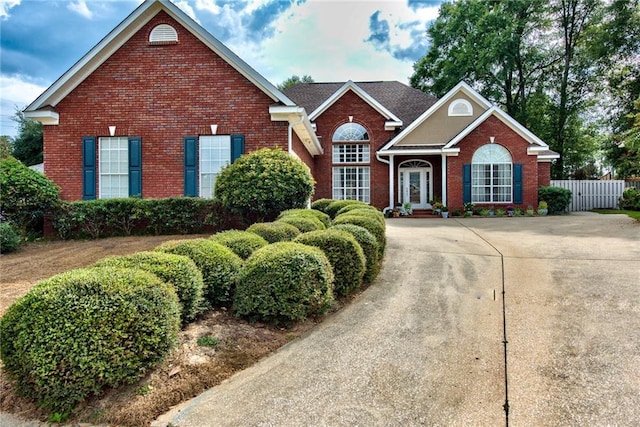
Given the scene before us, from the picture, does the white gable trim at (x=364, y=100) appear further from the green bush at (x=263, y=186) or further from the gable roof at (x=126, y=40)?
the green bush at (x=263, y=186)

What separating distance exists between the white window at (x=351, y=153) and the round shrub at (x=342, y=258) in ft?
49.2

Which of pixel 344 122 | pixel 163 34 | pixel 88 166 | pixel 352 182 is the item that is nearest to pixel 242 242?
pixel 88 166

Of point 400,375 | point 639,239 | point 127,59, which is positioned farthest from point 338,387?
point 127,59

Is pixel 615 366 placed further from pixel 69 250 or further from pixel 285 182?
pixel 69 250

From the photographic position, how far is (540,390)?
299 centimetres

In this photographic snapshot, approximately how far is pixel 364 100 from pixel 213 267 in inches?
671

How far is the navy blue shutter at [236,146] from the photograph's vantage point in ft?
37.4

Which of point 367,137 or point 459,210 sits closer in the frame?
point 459,210

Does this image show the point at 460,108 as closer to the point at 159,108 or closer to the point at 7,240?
the point at 159,108

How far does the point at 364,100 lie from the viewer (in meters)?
19.5

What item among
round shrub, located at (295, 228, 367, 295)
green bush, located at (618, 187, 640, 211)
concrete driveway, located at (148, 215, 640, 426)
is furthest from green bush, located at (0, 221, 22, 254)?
green bush, located at (618, 187, 640, 211)

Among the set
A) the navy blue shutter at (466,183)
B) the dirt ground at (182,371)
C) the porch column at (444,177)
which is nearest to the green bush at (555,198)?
the navy blue shutter at (466,183)

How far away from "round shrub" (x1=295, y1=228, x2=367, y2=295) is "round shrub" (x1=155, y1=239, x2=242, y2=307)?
114cm

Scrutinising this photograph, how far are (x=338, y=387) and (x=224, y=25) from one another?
41.6 feet
